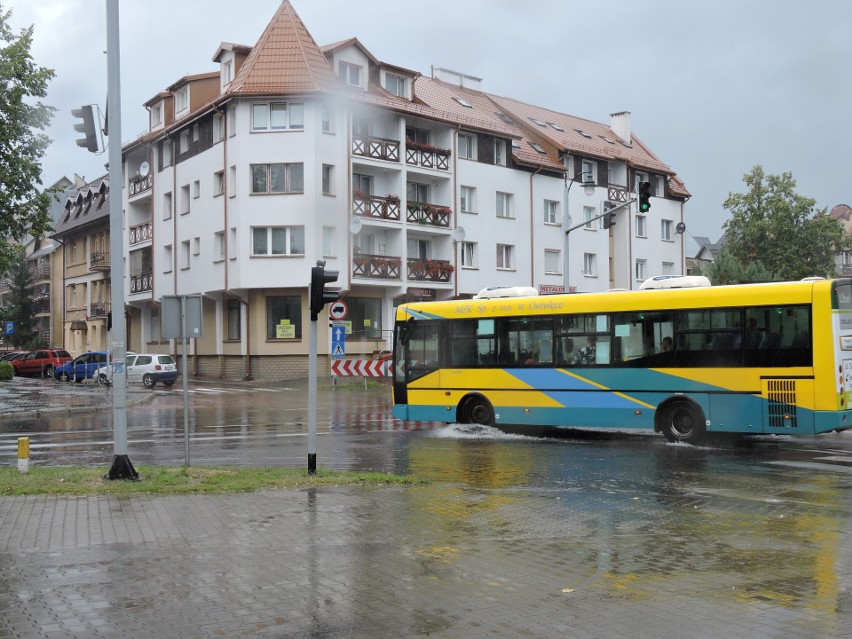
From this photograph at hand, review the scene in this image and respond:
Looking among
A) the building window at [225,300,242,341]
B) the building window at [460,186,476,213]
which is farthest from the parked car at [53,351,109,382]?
the building window at [460,186,476,213]

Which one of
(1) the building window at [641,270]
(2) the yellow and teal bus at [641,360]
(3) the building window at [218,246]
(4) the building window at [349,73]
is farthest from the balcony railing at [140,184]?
(2) the yellow and teal bus at [641,360]

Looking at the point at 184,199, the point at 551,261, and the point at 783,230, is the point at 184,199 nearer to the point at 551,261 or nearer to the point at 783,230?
the point at 551,261

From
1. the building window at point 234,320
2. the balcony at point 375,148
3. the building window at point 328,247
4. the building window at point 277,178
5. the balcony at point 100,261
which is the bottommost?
the building window at point 234,320

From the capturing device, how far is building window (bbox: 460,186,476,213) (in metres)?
49.4

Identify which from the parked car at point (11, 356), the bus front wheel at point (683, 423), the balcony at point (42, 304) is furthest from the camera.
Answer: the balcony at point (42, 304)

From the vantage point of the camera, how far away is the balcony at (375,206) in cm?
4341

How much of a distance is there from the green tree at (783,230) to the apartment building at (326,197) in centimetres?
2037

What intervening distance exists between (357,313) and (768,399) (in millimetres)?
30767

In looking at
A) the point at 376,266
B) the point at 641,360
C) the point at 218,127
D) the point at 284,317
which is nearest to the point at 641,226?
the point at 376,266

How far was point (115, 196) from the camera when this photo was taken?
12336 millimetres

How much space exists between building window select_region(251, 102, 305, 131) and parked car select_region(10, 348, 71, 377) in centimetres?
2011

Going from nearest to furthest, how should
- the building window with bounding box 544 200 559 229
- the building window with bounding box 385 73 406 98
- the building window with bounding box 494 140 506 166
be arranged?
the building window with bounding box 385 73 406 98, the building window with bounding box 494 140 506 166, the building window with bounding box 544 200 559 229

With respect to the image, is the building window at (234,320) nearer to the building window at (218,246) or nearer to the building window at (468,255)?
the building window at (218,246)

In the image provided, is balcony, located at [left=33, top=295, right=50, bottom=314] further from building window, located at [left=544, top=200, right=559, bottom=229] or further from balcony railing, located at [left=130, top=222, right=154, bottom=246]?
building window, located at [left=544, top=200, right=559, bottom=229]
